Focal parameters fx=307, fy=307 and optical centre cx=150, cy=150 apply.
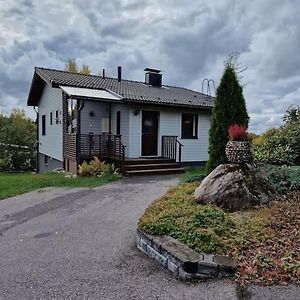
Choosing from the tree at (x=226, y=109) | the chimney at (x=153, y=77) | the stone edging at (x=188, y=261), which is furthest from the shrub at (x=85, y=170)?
the chimney at (x=153, y=77)

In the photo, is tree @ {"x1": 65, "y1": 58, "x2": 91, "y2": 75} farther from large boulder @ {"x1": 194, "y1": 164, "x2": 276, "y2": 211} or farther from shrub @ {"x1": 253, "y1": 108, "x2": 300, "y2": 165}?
large boulder @ {"x1": 194, "y1": 164, "x2": 276, "y2": 211}

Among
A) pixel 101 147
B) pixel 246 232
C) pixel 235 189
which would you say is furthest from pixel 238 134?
pixel 101 147

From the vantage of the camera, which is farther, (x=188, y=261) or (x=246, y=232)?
(x=246, y=232)

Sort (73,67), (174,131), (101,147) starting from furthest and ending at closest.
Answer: (73,67) → (174,131) → (101,147)

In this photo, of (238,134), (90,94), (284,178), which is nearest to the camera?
(238,134)

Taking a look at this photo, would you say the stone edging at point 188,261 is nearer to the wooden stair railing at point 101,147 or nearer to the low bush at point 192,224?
the low bush at point 192,224

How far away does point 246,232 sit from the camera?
4137mm

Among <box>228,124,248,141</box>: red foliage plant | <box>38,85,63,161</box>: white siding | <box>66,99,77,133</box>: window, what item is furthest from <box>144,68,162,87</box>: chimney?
<box>228,124,248,141</box>: red foliage plant

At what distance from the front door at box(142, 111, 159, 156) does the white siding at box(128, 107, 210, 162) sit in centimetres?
19

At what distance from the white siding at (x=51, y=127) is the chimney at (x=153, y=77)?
17.7 feet

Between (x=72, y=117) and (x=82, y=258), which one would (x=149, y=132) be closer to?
(x=72, y=117)

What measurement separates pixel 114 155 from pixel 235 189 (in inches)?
285

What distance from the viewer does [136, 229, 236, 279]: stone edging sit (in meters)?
3.28

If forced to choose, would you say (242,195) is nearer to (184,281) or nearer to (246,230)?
(246,230)
